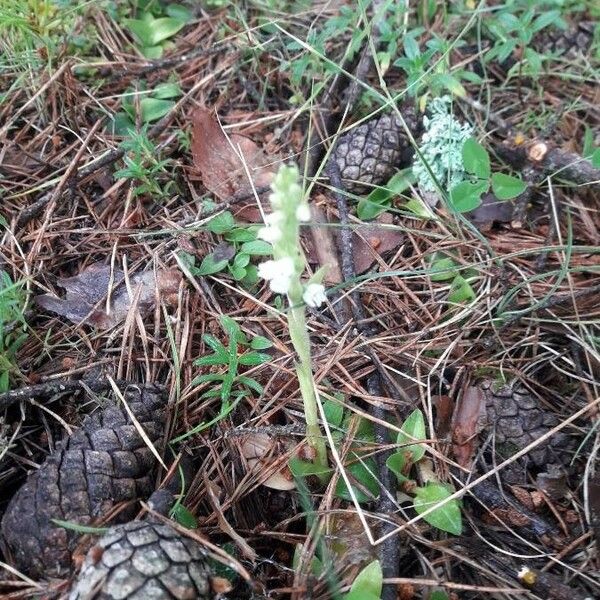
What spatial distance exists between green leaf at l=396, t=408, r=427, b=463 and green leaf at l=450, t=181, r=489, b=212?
0.77 meters

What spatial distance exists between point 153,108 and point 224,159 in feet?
1.30

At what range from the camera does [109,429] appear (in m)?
1.66

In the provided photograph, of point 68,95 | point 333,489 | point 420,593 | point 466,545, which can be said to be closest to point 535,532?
point 466,545

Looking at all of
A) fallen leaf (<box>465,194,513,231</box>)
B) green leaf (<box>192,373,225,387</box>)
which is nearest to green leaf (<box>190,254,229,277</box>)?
green leaf (<box>192,373,225,387</box>)

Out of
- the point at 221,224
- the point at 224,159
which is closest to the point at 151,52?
the point at 224,159

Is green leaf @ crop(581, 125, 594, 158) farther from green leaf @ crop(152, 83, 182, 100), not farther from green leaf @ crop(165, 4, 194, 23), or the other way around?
green leaf @ crop(165, 4, 194, 23)

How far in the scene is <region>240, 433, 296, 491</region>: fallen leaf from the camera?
1726 mm

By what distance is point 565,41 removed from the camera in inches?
102

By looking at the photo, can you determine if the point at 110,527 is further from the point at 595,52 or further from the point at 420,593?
the point at 595,52

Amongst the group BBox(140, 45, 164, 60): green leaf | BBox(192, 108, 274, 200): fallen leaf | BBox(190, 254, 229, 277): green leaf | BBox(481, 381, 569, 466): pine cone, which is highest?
BBox(140, 45, 164, 60): green leaf

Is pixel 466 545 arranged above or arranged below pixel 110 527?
below

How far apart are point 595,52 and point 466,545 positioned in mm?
2154

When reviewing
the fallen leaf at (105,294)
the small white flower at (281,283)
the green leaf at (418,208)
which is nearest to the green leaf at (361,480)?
the small white flower at (281,283)

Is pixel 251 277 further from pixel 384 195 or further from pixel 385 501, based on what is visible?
pixel 385 501
